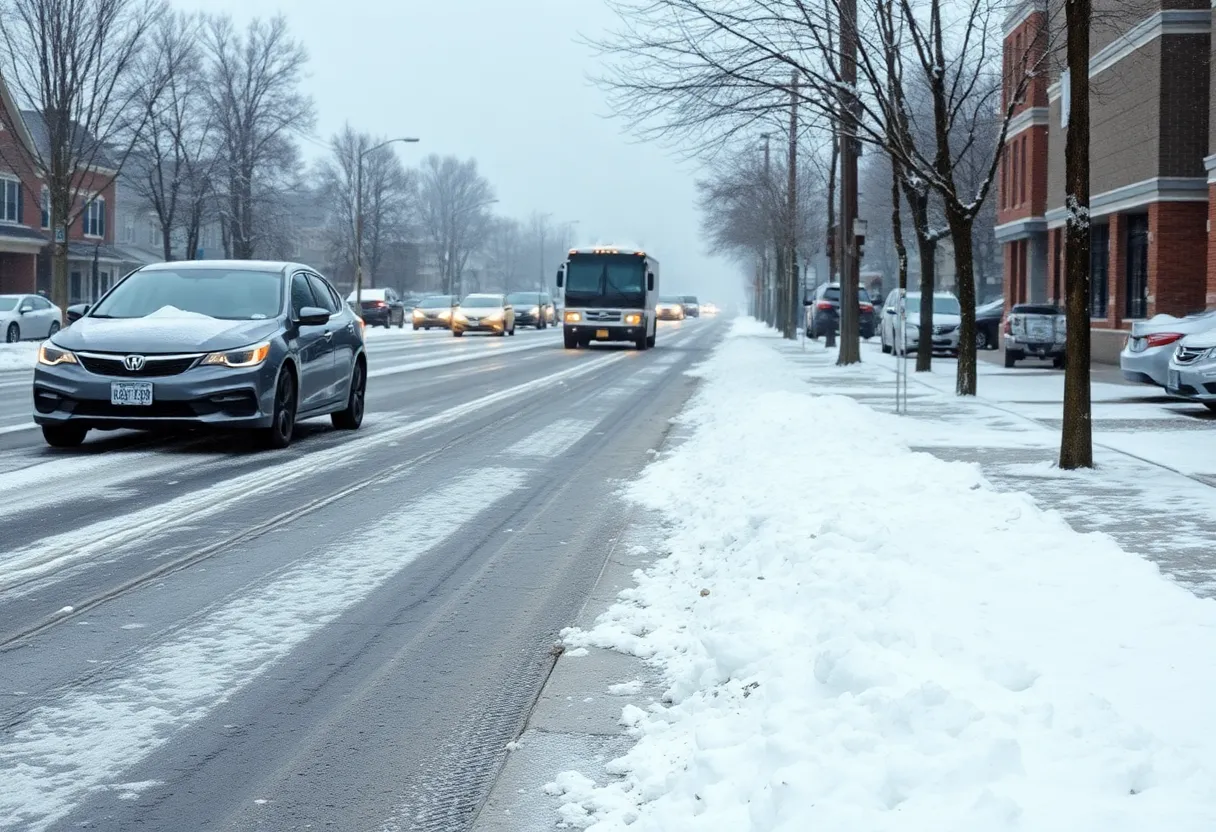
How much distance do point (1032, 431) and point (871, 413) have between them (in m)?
1.60

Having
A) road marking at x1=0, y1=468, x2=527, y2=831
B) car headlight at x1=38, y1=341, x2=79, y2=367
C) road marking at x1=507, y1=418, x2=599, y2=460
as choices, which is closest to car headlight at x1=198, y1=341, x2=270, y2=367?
car headlight at x1=38, y1=341, x2=79, y2=367

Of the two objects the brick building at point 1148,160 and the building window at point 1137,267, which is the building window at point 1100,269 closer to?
the brick building at point 1148,160

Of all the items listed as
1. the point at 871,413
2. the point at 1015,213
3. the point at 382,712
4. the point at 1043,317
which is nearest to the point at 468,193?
the point at 1015,213

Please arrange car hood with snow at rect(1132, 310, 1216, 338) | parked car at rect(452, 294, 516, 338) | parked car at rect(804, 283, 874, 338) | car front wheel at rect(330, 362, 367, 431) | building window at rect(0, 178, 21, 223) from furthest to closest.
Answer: building window at rect(0, 178, 21, 223) < parked car at rect(452, 294, 516, 338) < parked car at rect(804, 283, 874, 338) < car hood with snow at rect(1132, 310, 1216, 338) < car front wheel at rect(330, 362, 367, 431)

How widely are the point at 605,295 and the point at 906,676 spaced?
36.4 m

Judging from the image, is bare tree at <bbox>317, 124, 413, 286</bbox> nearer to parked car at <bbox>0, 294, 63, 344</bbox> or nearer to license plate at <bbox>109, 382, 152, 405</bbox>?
parked car at <bbox>0, 294, 63, 344</bbox>

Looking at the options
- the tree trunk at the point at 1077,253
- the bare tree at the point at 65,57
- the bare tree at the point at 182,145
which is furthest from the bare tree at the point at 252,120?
the tree trunk at the point at 1077,253

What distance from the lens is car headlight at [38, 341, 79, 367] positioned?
12.2m

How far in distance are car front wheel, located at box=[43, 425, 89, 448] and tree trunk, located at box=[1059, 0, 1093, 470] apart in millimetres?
7799

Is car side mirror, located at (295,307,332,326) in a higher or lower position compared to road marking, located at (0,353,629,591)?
higher

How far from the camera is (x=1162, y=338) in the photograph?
19.9 metres

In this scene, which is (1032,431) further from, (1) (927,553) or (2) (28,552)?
(2) (28,552)

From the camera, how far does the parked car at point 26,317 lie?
40.8m

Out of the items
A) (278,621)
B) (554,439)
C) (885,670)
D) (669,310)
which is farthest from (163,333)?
(669,310)
